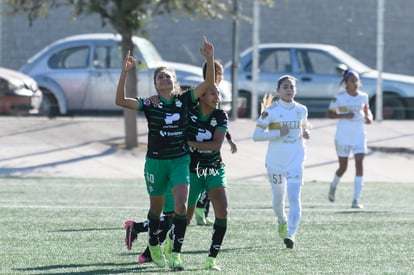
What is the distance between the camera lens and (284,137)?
11.7m

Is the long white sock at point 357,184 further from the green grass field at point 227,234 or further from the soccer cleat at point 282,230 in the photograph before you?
the soccer cleat at point 282,230

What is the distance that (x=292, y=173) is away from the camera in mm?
11562

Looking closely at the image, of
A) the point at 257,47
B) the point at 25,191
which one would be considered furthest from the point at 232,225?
the point at 257,47

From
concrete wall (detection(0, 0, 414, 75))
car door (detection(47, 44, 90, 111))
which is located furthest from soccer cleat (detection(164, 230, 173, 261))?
concrete wall (detection(0, 0, 414, 75))

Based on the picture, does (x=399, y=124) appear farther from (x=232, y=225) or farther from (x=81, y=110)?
(x=232, y=225)

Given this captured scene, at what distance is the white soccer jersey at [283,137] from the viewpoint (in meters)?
11.7

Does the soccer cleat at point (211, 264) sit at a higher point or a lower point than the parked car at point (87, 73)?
lower

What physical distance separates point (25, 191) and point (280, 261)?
26.5ft

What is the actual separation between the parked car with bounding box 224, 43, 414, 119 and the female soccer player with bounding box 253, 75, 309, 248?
16.3 meters

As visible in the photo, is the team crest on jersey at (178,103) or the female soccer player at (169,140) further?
the team crest on jersey at (178,103)

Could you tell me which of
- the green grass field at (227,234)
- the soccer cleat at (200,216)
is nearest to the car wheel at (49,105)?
the green grass field at (227,234)

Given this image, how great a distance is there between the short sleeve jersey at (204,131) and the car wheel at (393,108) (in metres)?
18.6

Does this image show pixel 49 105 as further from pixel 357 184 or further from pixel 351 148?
pixel 357 184

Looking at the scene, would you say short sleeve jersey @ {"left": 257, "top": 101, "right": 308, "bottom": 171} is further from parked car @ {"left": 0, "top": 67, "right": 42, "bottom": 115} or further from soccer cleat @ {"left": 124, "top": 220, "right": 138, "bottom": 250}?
parked car @ {"left": 0, "top": 67, "right": 42, "bottom": 115}
